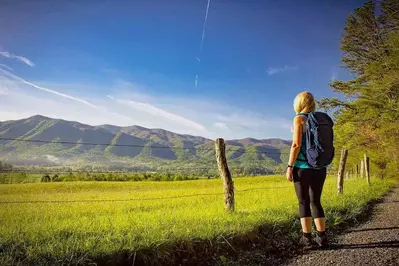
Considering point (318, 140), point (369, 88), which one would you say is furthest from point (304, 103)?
point (369, 88)

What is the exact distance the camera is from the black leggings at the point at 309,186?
6.29 meters

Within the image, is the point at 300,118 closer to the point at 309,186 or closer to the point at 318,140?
the point at 318,140

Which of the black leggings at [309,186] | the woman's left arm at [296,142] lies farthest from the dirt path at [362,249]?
the woman's left arm at [296,142]

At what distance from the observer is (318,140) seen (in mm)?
6238

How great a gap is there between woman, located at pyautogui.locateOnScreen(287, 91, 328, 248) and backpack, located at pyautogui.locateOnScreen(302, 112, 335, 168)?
115 millimetres

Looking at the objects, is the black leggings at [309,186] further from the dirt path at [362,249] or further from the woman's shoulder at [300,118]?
the woman's shoulder at [300,118]

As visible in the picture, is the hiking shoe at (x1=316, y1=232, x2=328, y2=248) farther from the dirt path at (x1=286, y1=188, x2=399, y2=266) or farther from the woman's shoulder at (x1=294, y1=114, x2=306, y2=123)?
the woman's shoulder at (x1=294, y1=114, x2=306, y2=123)

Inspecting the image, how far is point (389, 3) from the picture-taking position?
2106 centimetres

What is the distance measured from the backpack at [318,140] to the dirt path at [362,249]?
1.62m

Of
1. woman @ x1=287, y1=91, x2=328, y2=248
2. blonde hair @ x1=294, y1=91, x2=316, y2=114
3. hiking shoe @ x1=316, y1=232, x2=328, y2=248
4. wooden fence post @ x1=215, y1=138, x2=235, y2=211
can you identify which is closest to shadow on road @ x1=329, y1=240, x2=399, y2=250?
hiking shoe @ x1=316, y1=232, x2=328, y2=248

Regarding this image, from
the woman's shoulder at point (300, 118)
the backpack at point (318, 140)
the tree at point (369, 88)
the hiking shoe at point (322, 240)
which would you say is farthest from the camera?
the tree at point (369, 88)

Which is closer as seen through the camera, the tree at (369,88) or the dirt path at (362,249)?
the dirt path at (362,249)

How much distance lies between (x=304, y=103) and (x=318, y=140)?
2.58 ft

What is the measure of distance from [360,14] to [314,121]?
2005 cm
